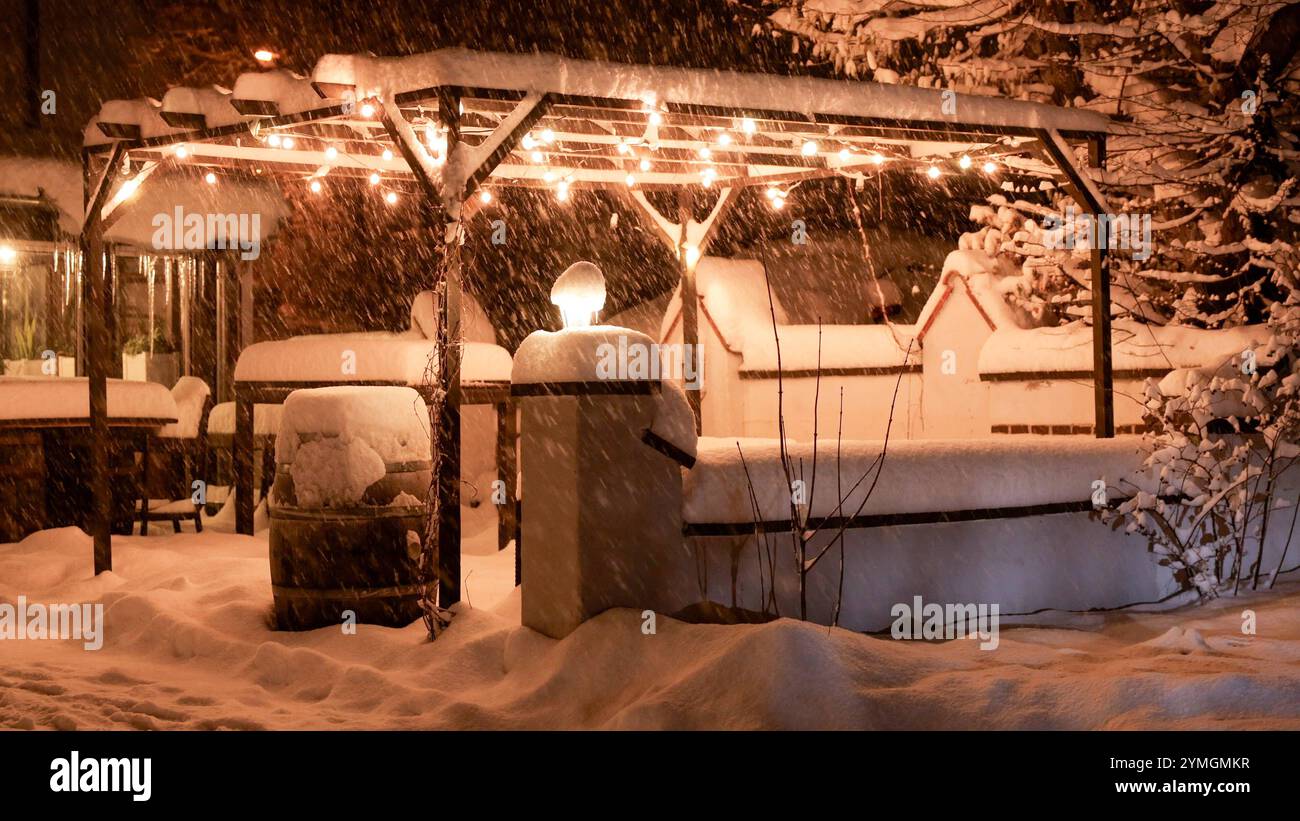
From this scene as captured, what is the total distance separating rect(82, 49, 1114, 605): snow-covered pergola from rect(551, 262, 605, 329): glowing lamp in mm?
630

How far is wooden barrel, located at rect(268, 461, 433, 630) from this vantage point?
22.7ft

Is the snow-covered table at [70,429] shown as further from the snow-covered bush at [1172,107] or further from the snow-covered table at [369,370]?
the snow-covered bush at [1172,107]

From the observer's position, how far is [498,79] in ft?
22.0

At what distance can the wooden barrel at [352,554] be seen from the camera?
6910 mm

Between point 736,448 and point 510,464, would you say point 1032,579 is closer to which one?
point 736,448

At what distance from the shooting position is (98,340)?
30.2ft

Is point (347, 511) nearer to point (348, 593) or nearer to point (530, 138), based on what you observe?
point (348, 593)

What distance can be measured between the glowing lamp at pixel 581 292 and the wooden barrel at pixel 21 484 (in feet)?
22.8

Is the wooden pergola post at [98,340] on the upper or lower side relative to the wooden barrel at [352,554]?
upper

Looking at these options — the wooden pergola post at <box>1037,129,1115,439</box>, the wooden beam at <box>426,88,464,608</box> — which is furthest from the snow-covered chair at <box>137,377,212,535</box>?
the wooden pergola post at <box>1037,129,1115,439</box>

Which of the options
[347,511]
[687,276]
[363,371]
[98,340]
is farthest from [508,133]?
[687,276]

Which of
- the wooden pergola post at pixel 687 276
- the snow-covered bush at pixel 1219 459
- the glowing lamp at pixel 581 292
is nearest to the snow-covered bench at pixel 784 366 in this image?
the wooden pergola post at pixel 687 276
